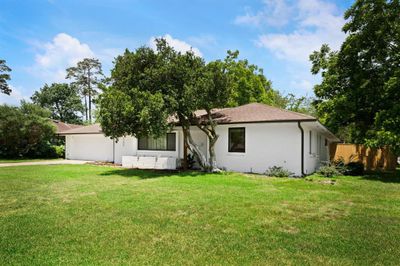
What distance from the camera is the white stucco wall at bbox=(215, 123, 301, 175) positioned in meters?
13.8

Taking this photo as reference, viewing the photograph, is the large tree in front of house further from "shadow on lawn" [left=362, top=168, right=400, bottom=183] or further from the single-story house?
"shadow on lawn" [left=362, top=168, right=400, bottom=183]

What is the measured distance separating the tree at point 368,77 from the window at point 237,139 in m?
6.23

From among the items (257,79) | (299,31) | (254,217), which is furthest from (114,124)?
(257,79)

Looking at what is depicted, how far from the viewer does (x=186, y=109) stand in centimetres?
1422

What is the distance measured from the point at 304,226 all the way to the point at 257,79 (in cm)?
3258

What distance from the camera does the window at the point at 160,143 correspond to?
58.5 ft

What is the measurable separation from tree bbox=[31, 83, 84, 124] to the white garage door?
30636 millimetres

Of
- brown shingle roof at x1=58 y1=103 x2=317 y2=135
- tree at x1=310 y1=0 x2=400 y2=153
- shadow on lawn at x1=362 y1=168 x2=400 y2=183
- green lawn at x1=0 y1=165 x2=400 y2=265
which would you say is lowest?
shadow on lawn at x1=362 y1=168 x2=400 y2=183

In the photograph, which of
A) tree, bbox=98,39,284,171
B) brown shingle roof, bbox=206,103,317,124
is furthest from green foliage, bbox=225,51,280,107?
tree, bbox=98,39,284,171

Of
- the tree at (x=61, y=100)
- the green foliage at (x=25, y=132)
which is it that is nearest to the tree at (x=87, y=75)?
the tree at (x=61, y=100)

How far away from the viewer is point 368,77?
655 inches

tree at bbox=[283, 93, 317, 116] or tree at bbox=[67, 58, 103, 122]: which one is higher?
tree at bbox=[67, 58, 103, 122]

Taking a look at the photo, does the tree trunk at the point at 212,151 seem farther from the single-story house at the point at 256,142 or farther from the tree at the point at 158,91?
the single-story house at the point at 256,142

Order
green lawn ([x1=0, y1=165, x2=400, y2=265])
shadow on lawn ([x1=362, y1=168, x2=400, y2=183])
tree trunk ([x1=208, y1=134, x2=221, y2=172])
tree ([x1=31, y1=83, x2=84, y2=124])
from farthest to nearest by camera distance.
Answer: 1. tree ([x1=31, y1=83, x2=84, y2=124])
2. tree trunk ([x1=208, y1=134, x2=221, y2=172])
3. shadow on lawn ([x1=362, y1=168, x2=400, y2=183])
4. green lawn ([x1=0, y1=165, x2=400, y2=265])
